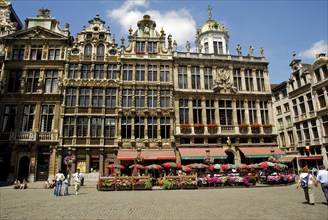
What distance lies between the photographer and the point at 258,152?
29.8 m

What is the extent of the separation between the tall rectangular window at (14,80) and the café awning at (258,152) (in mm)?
29540

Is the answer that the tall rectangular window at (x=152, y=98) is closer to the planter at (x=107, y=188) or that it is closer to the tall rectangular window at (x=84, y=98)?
the tall rectangular window at (x=84, y=98)

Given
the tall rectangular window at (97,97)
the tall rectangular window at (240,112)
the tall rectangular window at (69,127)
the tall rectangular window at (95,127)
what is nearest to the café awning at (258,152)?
the tall rectangular window at (240,112)

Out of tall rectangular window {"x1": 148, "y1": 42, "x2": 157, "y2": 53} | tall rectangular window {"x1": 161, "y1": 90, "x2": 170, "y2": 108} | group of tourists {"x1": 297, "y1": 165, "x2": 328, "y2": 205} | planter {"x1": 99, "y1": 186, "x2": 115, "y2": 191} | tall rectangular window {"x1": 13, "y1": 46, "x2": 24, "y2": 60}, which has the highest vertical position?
tall rectangular window {"x1": 148, "y1": 42, "x2": 157, "y2": 53}

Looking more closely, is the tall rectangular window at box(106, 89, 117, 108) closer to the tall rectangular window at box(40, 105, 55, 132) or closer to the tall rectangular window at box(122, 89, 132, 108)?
the tall rectangular window at box(122, 89, 132, 108)

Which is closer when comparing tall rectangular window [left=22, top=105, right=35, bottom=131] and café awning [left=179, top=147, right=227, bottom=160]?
café awning [left=179, top=147, right=227, bottom=160]

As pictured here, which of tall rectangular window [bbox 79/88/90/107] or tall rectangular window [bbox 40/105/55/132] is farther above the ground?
tall rectangular window [bbox 79/88/90/107]

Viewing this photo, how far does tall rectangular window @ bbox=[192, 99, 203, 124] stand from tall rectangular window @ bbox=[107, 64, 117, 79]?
10994 millimetres

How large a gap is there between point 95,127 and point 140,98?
261 inches

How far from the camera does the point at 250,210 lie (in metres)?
9.70

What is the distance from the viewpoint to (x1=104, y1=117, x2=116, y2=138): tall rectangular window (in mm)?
29062

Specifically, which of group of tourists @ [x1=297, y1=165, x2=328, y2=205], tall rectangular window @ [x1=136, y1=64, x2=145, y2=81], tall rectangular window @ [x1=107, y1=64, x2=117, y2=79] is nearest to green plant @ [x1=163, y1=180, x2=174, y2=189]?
group of tourists @ [x1=297, y1=165, x2=328, y2=205]

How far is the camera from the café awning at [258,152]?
29.3 m

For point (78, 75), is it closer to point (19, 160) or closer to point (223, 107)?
point (19, 160)
